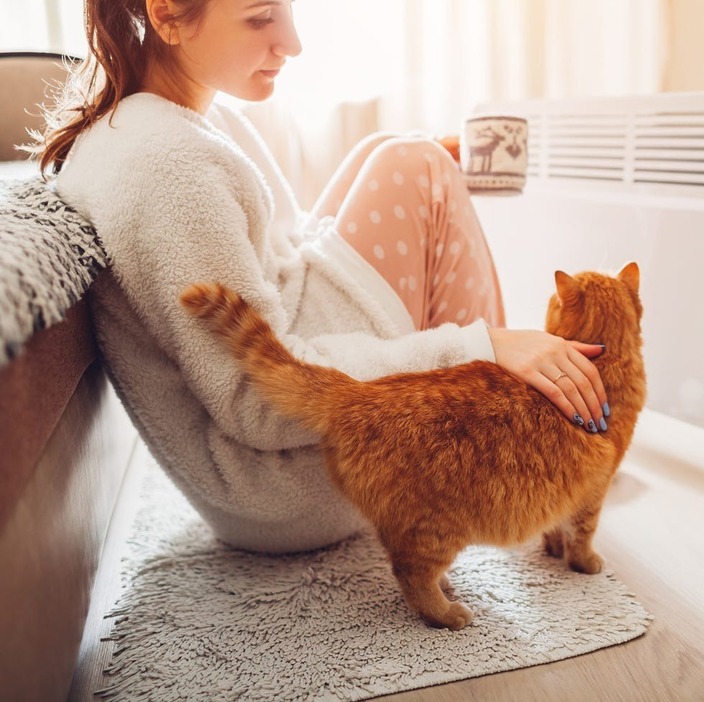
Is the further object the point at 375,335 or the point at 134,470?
the point at 134,470

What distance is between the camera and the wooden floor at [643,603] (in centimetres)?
75

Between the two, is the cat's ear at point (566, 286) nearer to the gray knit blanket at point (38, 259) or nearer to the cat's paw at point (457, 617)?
the cat's paw at point (457, 617)

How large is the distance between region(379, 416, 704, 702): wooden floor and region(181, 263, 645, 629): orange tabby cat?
122mm

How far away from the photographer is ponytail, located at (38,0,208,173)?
0.86m

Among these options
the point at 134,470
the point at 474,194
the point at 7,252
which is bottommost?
the point at 134,470

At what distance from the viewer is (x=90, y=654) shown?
816 mm

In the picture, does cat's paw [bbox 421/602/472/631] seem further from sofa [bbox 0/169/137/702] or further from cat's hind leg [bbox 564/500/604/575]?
sofa [bbox 0/169/137/702]

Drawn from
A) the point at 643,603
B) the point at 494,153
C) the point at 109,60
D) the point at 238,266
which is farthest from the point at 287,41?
the point at 643,603

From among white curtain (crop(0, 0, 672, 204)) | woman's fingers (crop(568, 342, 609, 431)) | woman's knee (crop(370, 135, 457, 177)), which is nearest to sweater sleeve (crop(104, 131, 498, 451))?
woman's fingers (crop(568, 342, 609, 431))

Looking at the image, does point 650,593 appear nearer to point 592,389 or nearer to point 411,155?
point 592,389

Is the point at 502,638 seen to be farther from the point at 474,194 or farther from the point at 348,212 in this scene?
the point at 474,194

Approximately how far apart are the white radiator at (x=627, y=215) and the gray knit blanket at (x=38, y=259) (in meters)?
1.05

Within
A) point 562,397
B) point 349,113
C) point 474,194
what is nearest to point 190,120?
point 562,397

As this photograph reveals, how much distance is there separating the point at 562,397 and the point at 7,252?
0.60 m
